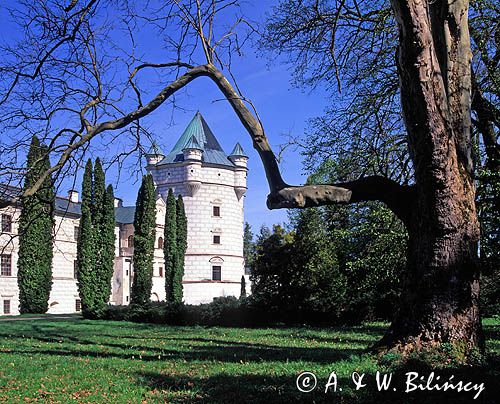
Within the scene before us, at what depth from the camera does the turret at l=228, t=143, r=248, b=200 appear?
52.3m

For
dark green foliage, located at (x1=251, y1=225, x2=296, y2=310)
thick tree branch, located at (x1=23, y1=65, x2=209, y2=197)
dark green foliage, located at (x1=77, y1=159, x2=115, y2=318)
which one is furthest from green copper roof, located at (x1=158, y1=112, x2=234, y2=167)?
thick tree branch, located at (x1=23, y1=65, x2=209, y2=197)

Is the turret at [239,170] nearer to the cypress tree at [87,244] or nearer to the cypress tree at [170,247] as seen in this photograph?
the cypress tree at [170,247]

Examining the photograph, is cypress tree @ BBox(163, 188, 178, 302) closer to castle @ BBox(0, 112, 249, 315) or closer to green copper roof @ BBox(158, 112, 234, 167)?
castle @ BBox(0, 112, 249, 315)

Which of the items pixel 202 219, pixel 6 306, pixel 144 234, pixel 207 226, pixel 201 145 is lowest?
pixel 6 306

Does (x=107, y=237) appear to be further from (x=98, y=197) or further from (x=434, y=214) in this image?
A: (x=434, y=214)

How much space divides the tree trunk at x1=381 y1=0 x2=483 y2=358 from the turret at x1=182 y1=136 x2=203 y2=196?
41.9 m

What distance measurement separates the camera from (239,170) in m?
52.6

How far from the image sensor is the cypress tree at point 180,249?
40.4 meters

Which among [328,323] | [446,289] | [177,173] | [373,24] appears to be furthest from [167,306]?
[177,173]

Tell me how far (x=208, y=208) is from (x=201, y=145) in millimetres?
6643

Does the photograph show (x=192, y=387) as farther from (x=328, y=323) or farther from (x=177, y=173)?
(x=177, y=173)

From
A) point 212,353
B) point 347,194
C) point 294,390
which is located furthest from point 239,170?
point 294,390

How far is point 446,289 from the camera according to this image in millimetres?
7352

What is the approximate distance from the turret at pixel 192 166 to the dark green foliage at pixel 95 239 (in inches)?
617
